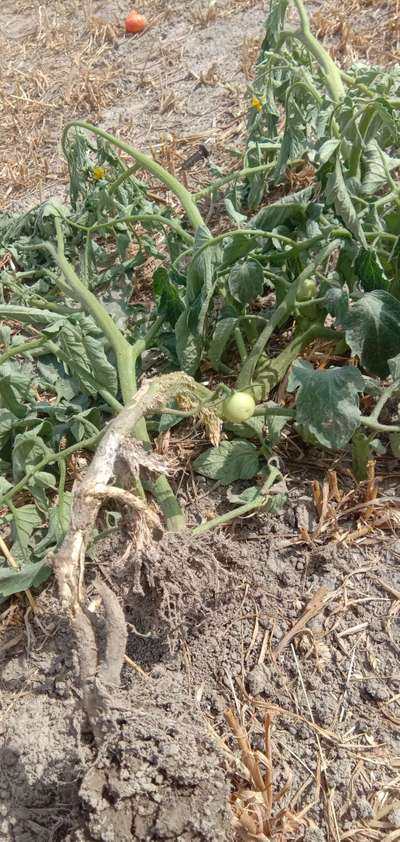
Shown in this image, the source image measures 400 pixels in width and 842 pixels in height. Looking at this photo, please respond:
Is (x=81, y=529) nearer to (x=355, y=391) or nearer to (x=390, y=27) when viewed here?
(x=355, y=391)

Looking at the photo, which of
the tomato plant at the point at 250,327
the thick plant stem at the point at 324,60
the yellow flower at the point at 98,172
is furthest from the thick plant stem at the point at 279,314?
the yellow flower at the point at 98,172

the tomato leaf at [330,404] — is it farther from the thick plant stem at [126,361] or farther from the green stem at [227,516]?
the thick plant stem at [126,361]

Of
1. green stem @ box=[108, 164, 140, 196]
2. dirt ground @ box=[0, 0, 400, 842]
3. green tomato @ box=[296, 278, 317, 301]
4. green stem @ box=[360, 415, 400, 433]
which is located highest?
green stem @ box=[108, 164, 140, 196]

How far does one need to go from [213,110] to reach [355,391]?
194 centimetres

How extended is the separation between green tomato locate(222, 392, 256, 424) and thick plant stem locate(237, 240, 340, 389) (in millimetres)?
122

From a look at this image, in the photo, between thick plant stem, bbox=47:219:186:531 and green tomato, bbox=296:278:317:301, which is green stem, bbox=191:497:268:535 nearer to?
thick plant stem, bbox=47:219:186:531

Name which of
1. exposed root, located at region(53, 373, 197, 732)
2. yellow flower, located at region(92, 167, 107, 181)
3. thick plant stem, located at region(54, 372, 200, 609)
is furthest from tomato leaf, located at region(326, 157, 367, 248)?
yellow flower, located at region(92, 167, 107, 181)

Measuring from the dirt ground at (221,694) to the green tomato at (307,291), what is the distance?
415 millimetres

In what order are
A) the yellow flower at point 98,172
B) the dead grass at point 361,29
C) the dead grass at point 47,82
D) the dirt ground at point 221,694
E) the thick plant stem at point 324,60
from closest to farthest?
the dirt ground at point 221,694 < the thick plant stem at point 324,60 < the yellow flower at point 98,172 < the dead grass at point 361,29 < the dead grass at point 47,82

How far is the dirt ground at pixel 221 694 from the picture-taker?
1.14m

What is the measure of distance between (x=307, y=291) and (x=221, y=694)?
3.14 feet

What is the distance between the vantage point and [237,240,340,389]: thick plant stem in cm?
164

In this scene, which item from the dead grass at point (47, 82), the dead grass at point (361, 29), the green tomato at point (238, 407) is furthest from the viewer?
the dead grass at point (47, 82)

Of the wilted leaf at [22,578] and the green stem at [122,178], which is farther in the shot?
the green stem at [122,178]
